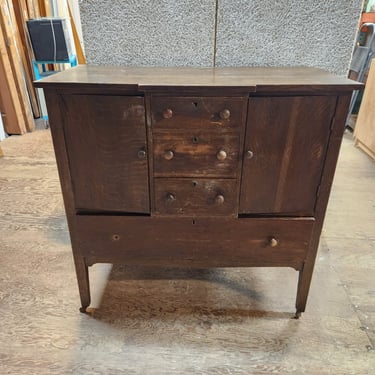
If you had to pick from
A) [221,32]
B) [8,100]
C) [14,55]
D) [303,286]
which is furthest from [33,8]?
[303,286]

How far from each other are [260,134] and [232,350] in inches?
28.4

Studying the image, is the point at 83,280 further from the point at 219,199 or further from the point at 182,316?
the point at 219,199

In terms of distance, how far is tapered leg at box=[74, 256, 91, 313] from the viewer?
3.73 feet

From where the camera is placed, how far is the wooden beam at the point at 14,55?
2.88 m

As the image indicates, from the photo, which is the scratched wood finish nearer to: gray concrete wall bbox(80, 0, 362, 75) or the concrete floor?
gray concrete wall bbox(80, 0, 362, 75)

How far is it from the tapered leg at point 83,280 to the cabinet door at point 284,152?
1.97 ft

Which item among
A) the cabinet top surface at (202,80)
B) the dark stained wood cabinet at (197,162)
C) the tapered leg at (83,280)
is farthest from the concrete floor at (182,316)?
the cabinet top surface at (202,80)

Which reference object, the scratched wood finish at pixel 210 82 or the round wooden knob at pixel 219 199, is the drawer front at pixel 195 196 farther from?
the scratched wood finish at pixel 210 82

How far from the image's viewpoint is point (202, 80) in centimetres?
92

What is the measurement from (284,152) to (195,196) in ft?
0.97

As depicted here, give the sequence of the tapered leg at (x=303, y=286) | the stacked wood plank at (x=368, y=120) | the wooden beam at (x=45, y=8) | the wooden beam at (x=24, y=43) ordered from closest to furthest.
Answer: the tapered leg at (x=303, y=286)
the stacked wood plank at (x=368, y=120)
the wooden beam at (x=24, y=43)
the wooden beam at (x=45, y=8)

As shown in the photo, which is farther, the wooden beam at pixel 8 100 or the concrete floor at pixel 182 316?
the wooden beam at pixel 8 100

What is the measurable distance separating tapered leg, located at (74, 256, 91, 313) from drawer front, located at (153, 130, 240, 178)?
453 millimetres

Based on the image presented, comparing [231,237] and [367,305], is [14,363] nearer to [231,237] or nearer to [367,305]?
[231,237]
